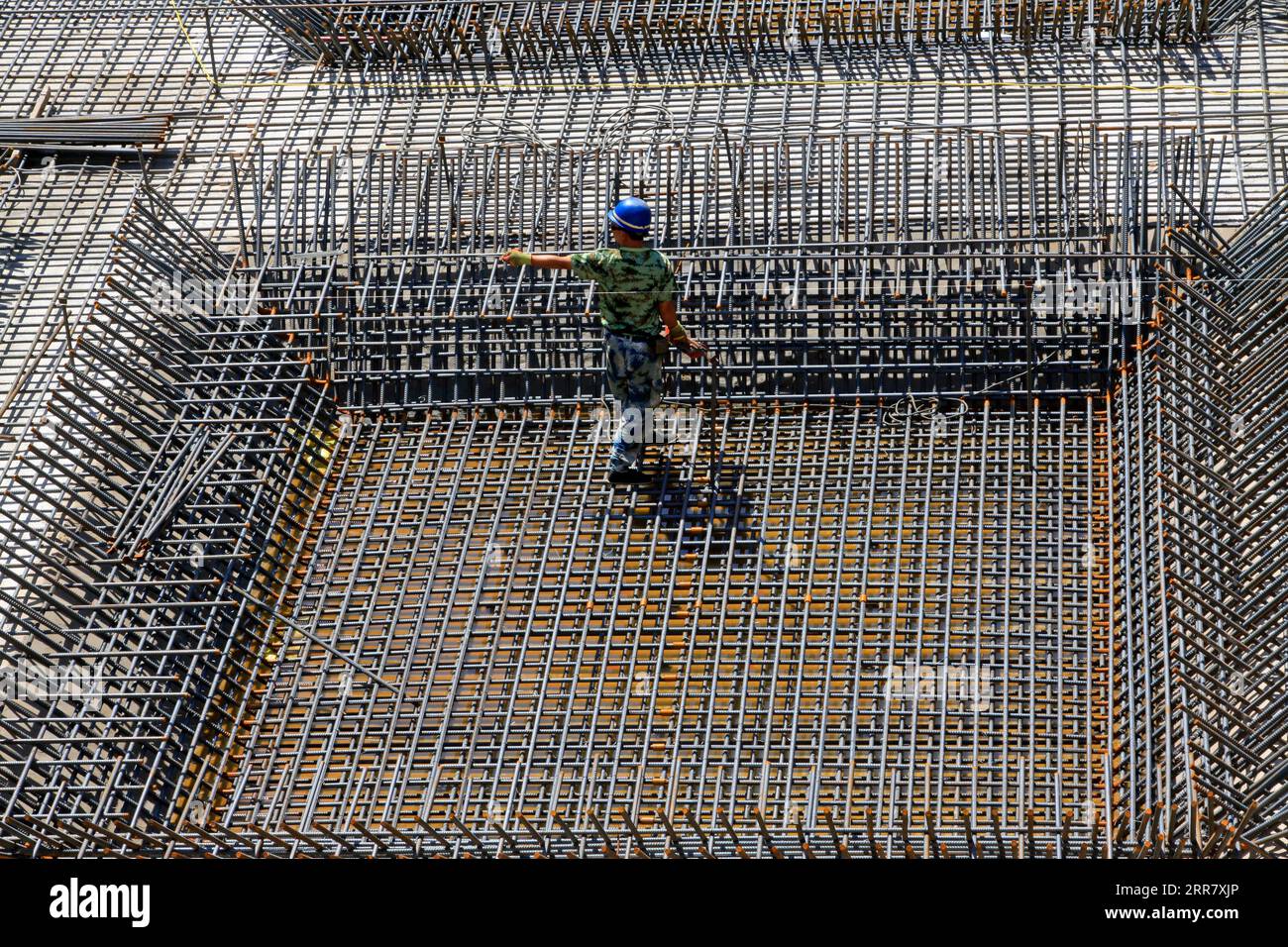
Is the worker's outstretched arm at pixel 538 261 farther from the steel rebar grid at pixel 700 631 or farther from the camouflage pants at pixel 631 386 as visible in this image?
the steel rebar grid at pixel 700 631

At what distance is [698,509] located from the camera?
21406 millimetres

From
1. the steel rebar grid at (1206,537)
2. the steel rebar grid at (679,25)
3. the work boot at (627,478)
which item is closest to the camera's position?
the steel rebar grid at (1206,537)

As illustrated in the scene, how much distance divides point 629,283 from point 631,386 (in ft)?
3.35

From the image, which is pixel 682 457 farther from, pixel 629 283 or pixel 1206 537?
pixel 1206 537

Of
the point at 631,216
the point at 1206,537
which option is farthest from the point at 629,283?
the point at 1206,537

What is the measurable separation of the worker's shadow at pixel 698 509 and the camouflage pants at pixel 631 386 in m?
0.36

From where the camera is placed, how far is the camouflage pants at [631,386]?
21.2 meters

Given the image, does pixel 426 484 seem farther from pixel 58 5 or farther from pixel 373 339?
pixel 58 5

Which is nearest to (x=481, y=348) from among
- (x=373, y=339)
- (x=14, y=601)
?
(x=373, y=339)

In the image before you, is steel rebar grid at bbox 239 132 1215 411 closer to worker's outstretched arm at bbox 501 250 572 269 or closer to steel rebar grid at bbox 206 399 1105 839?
steel rebar grid at bbox 206 399 1105 839

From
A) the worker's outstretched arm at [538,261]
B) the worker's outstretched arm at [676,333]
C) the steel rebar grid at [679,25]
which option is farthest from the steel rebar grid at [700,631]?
the steel rebar grid at [679,25]

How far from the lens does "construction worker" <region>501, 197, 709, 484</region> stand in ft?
68.2

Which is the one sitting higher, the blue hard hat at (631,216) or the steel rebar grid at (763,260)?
the steel rebar grid at (763,260)

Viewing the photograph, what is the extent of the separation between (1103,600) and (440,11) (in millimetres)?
11980
